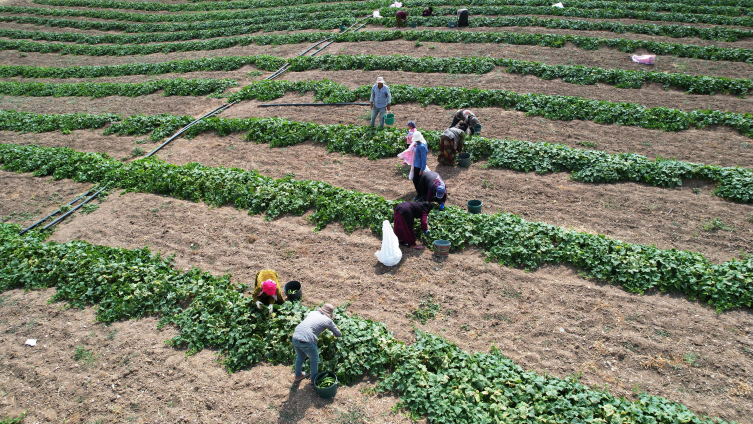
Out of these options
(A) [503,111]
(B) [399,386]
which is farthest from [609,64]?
(B) [399,386]

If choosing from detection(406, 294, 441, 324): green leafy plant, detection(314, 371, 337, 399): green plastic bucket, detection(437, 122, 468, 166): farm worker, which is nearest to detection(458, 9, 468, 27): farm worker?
detection(437, 122, 468, 166): farm worker

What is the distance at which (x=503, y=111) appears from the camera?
15.4 metres

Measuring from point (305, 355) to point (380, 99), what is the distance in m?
8.88

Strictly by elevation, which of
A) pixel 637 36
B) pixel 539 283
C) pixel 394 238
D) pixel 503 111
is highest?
pixel 637 36

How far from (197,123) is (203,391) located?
11582mm

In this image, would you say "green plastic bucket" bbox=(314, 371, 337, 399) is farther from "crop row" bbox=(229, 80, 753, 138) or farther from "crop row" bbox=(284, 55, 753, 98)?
"crop row" bbox=(284, 55, 753, 98)

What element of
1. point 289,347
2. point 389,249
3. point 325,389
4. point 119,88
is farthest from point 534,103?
point 119,88

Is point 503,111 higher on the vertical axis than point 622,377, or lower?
higher

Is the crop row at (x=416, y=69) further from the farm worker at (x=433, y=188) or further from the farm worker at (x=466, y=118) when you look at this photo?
the farm worker at (x=433, y=188)

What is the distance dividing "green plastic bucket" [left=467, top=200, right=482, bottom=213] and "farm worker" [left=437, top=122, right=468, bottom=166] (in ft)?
7.94

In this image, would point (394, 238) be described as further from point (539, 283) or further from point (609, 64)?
point (609, 64)

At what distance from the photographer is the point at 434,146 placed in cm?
1318

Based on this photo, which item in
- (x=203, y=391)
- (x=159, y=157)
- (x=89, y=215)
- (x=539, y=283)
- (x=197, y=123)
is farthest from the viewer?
(x=197, y=123)

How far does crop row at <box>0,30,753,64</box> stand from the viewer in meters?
18.6
